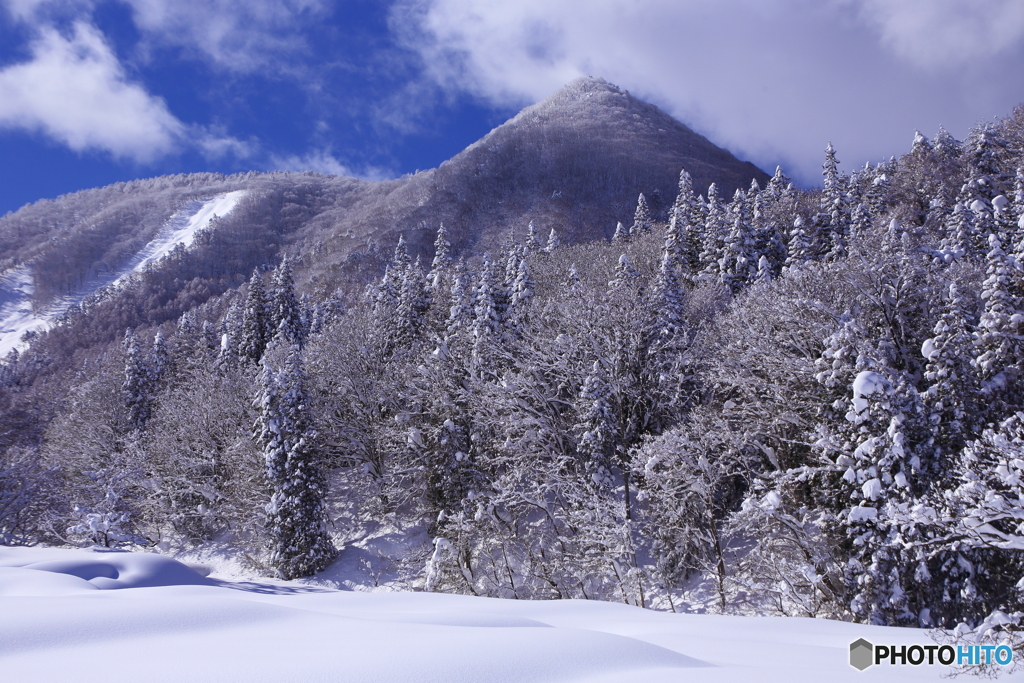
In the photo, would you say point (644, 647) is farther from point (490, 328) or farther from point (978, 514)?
point (490, 328)

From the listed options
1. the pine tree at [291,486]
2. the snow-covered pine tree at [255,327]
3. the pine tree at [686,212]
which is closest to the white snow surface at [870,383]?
the pine tree at [291,486]

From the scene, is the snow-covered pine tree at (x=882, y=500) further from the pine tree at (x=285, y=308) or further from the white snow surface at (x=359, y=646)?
the pine tree at (x=285, y=308)

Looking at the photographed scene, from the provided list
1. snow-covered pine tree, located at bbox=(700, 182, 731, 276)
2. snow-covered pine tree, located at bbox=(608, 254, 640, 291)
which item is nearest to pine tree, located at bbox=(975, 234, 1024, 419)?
snow-covered pine tree, located at bbox=(608, 254, 640, 291)

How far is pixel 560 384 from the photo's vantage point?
23203 mm

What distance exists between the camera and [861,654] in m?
5.38

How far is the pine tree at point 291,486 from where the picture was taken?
993 inches

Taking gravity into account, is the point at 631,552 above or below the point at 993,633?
below

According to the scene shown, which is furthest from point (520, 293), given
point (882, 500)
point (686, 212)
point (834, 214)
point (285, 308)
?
point (834, 214)

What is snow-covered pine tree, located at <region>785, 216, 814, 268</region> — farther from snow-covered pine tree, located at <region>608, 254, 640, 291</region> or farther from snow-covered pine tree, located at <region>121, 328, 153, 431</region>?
snow-covered pine tree, located at <region>121, 328, 153, 431</region>

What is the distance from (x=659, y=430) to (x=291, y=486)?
17360mm

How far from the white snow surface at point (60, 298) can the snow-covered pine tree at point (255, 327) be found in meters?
105

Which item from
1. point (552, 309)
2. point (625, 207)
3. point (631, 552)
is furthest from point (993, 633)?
point (625, 207)

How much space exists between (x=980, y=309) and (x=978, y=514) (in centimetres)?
1393

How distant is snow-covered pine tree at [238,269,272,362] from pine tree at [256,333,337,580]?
19208mm
